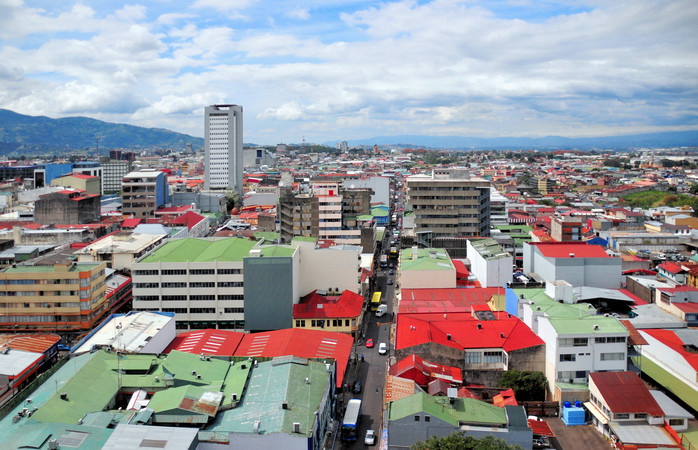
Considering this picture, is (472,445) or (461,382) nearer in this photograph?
(472,445)

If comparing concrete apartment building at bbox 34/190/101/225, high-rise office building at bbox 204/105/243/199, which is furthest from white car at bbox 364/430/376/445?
high-rise office building at bbox 204/105/243/199

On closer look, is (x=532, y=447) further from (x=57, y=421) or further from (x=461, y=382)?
(x=57, y=421)

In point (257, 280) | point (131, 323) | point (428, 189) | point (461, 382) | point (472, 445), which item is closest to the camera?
point (472, 445)

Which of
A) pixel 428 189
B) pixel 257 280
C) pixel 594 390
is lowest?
pixel 594 390

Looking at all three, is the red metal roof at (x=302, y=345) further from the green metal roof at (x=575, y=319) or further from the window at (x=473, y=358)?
the green metal roof at (x=575, y=319)

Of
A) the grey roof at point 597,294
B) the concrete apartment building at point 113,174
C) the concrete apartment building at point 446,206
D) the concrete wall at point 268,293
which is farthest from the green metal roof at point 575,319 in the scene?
the concrete apartment building at point 113,174

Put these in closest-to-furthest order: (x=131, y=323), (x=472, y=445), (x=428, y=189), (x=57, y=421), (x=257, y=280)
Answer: (x=472, y=445), (x=57, y=421), (x=131, y=323), (x=257, y=280), (x=428, y=189)

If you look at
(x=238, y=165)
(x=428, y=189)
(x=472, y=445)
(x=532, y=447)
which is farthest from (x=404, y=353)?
(x=238, y=165)

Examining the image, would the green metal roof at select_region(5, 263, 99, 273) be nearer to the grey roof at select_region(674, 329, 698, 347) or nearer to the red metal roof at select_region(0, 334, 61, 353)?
the red metal roof at select_region(0, 334, 61, 353)

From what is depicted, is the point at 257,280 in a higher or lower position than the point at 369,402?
higher
